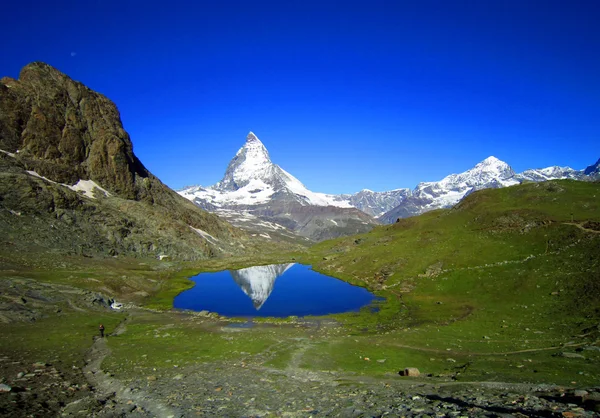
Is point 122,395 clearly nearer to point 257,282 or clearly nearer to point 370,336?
point 370,336

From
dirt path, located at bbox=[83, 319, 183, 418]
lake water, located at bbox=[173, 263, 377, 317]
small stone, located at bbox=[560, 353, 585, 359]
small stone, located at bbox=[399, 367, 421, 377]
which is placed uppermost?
small stone, located at bbox=[560, 353, 585, 359]

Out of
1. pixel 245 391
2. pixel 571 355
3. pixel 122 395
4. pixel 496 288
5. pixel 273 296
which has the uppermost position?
pixel 496 288

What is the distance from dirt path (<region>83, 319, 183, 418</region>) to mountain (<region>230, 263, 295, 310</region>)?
202 feet

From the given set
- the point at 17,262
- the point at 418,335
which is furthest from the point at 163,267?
the point at 418,335

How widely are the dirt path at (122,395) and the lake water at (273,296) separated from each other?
50.6m

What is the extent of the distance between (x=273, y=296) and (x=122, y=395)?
294 ft

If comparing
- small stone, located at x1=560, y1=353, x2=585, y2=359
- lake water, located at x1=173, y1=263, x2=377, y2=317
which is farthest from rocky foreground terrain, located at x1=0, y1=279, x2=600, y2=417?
lake water, located at x1=173, y1=263, x2=377, y2=317

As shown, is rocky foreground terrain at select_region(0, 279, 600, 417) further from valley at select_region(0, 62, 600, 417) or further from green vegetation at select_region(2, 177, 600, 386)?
green vegetation at select_region(2, 177, 600, 386)

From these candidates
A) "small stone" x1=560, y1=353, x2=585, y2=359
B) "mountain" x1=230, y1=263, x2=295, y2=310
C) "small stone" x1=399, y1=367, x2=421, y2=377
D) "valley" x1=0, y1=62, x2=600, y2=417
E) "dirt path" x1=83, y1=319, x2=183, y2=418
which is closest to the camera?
"dirt path" x1=83, y1=319, x2=183, y2=418

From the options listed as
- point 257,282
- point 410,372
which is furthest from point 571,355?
point 257,282

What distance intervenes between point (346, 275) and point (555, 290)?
83.7 m

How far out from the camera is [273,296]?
11556cm

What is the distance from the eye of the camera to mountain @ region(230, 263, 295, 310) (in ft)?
372

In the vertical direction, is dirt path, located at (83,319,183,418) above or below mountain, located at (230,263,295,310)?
above
